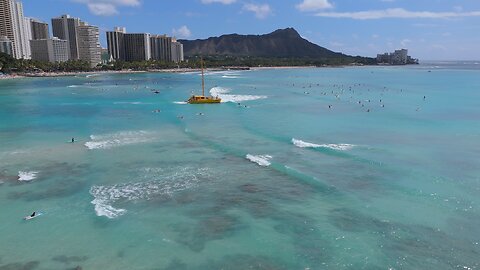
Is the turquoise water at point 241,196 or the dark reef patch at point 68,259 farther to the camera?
the turquoise water at point 241,196

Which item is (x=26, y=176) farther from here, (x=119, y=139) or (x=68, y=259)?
(x=119, y=139)

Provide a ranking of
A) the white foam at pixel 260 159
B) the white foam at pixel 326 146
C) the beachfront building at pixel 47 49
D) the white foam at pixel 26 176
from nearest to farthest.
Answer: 1. the white foam at pixel 26 176
2. the white foam at pixel 260 159
3. the white foam at pixel 326 146
4. the beachfront building at pixel 47 49

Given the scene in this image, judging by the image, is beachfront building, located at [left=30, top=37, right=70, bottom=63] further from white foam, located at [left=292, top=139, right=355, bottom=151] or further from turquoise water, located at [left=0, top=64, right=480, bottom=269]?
white foam, located at [left=292, top=139, right=355, bottom=151]

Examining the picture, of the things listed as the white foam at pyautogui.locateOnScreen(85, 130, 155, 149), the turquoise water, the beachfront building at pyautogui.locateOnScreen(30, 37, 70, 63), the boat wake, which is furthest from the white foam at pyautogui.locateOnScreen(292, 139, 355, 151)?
the beachfront building at pyautogui.locateOnScreen(30, 37, 70, 63)

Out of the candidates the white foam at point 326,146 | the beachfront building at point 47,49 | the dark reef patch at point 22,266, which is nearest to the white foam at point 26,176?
the dark reef patch at point 22,266

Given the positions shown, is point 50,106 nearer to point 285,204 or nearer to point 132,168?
point 132,168

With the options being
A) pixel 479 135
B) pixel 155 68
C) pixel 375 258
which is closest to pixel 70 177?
pixel 375 258

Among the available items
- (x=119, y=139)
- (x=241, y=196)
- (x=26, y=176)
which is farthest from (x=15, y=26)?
(x=241, y=196)

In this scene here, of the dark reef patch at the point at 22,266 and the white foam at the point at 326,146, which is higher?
the white foam at the point at 326,146

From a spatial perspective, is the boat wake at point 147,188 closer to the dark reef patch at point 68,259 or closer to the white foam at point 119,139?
the dark reef patch at point 68,259
